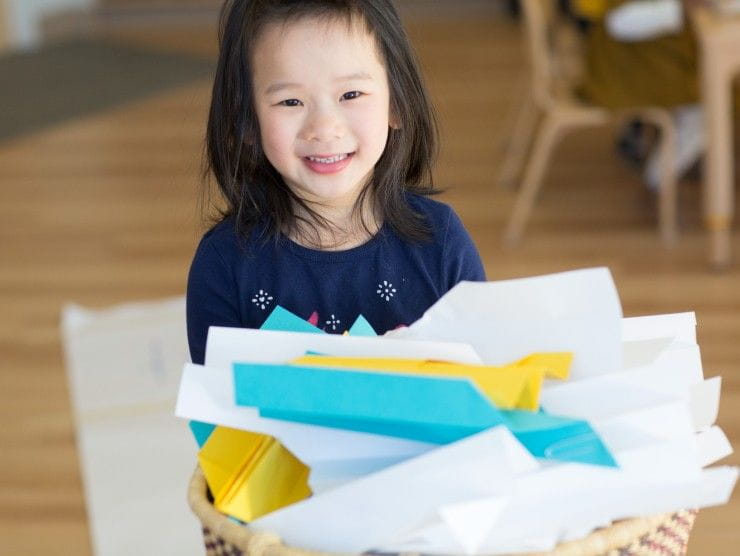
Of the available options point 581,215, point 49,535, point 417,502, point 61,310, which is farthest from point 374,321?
point 581,215

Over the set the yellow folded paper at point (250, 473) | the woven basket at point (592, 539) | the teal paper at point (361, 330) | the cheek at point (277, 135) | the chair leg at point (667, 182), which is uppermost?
the cheek at point (277, 135)

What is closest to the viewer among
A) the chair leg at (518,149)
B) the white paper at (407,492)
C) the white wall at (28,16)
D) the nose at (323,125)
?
the white paper at (407,492)

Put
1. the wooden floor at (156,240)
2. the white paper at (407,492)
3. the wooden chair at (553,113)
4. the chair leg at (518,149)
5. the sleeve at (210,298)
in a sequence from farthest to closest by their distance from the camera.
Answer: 1. the chair leg at (518,149)
2. the wooden chair at (553,113)
3. the wooden floor at (156,240)
4. the sleeve at (210,298)
5. the white paper at (407,492)

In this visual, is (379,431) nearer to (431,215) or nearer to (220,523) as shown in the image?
(220,523)

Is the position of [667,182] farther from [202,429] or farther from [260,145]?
[202,429]

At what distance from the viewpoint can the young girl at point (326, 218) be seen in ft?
4.00

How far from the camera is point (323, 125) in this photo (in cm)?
114

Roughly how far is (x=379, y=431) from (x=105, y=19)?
21.2 feet

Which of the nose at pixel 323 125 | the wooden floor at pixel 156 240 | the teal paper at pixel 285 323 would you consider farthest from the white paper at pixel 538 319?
the wooden floor at pixel 156 240

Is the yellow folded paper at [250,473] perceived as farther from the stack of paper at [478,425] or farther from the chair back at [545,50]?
the chair back at [545,50]

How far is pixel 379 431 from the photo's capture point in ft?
2.68

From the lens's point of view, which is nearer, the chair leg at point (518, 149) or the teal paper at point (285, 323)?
the teal paper at point (285, 323)

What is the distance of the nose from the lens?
1.15 m

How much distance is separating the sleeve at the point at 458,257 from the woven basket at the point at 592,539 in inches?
19.6
